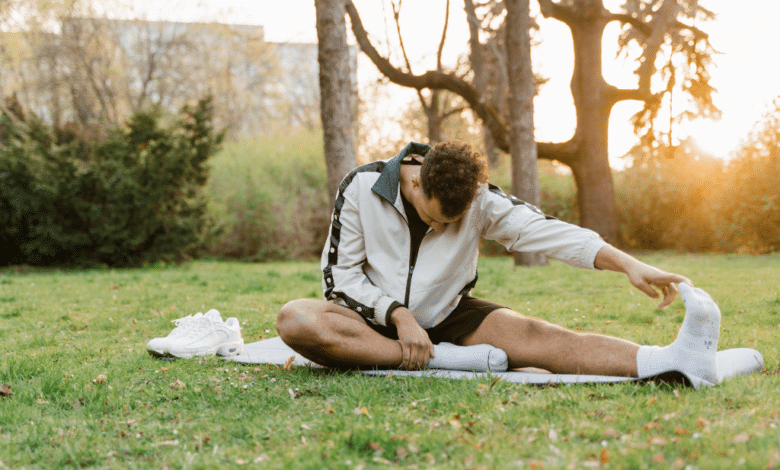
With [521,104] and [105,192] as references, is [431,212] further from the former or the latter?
[105,192]

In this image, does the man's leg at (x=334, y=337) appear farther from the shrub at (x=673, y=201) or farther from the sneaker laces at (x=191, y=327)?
the shrub at (x=673, y=201)

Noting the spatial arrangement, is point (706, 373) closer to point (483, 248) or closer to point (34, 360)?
point (34, 360)

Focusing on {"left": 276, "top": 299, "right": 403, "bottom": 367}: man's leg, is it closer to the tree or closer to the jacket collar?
the jacket collar

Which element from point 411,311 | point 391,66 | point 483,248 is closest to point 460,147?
point 411,311

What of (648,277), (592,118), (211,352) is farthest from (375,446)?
(592,118)

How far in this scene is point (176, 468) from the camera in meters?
2.08

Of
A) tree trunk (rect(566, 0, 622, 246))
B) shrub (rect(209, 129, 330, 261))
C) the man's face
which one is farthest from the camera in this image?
shrub (rect(209, 129, 330, 261))

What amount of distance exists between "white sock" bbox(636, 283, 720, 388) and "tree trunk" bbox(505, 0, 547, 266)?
8334mm

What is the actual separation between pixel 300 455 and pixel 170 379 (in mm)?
1492

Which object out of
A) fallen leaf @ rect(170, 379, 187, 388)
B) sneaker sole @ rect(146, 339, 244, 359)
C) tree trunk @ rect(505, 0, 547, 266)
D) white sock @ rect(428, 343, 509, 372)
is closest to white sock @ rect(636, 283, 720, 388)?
white sock @ rect(428, 343, 509, 372)

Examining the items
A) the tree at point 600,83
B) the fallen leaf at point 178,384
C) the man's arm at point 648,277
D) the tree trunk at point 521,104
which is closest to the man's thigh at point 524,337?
the man's arm at point 648,277

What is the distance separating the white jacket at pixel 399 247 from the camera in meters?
3.21

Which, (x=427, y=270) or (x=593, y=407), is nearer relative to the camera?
(x=593, y=407)

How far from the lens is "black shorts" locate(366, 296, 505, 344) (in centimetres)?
330
